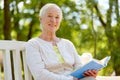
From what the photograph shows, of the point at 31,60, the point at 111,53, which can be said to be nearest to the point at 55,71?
the point at 31,60

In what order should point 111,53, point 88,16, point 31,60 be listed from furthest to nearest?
point 88,16 < point 111,53 < point 31,60

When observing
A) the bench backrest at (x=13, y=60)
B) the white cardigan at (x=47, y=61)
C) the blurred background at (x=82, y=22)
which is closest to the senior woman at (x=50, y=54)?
the white cardigan at (x=47, y=61)

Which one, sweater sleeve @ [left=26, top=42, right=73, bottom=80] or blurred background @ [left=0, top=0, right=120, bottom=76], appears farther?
blurred background @ [left=0, top=0, right=120, bottom=76]

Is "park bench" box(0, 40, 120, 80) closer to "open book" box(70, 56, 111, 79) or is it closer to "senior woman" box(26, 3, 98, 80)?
"senior woman" box(26, 3, 98, 80)

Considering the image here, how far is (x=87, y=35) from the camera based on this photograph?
923cm

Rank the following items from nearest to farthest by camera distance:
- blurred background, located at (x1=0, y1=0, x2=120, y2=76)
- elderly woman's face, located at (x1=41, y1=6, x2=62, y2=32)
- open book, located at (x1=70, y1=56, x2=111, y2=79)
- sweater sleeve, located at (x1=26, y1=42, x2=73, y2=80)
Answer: open book, located at (x1=70, y1=56, x2=111, y2=79) → sweater sleeve, located at (x1=26, y1=42, x2=73, y2=80) → elderly woman's face, located at (x1=41, y1=6, x2=62, y2=32) → blurred background, located at (x1=0, y1=0, x2=120, y2=76)

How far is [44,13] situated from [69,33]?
5641mm

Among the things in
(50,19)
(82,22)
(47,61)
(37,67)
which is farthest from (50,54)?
(82,22)

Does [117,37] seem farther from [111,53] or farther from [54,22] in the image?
[54,22]

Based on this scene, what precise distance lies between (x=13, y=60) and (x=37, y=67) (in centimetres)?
25

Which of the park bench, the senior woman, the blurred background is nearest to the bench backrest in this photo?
the park bench

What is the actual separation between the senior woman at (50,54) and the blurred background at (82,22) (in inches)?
157

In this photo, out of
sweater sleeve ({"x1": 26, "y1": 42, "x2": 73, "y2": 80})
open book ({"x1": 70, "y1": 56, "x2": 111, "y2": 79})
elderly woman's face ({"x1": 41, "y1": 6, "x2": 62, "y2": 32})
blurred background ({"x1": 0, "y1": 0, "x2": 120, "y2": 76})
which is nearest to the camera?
open book ({"x1": 70, "y1": 56, "x2": 111, "y2": 79})

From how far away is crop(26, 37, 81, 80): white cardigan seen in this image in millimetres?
2770
